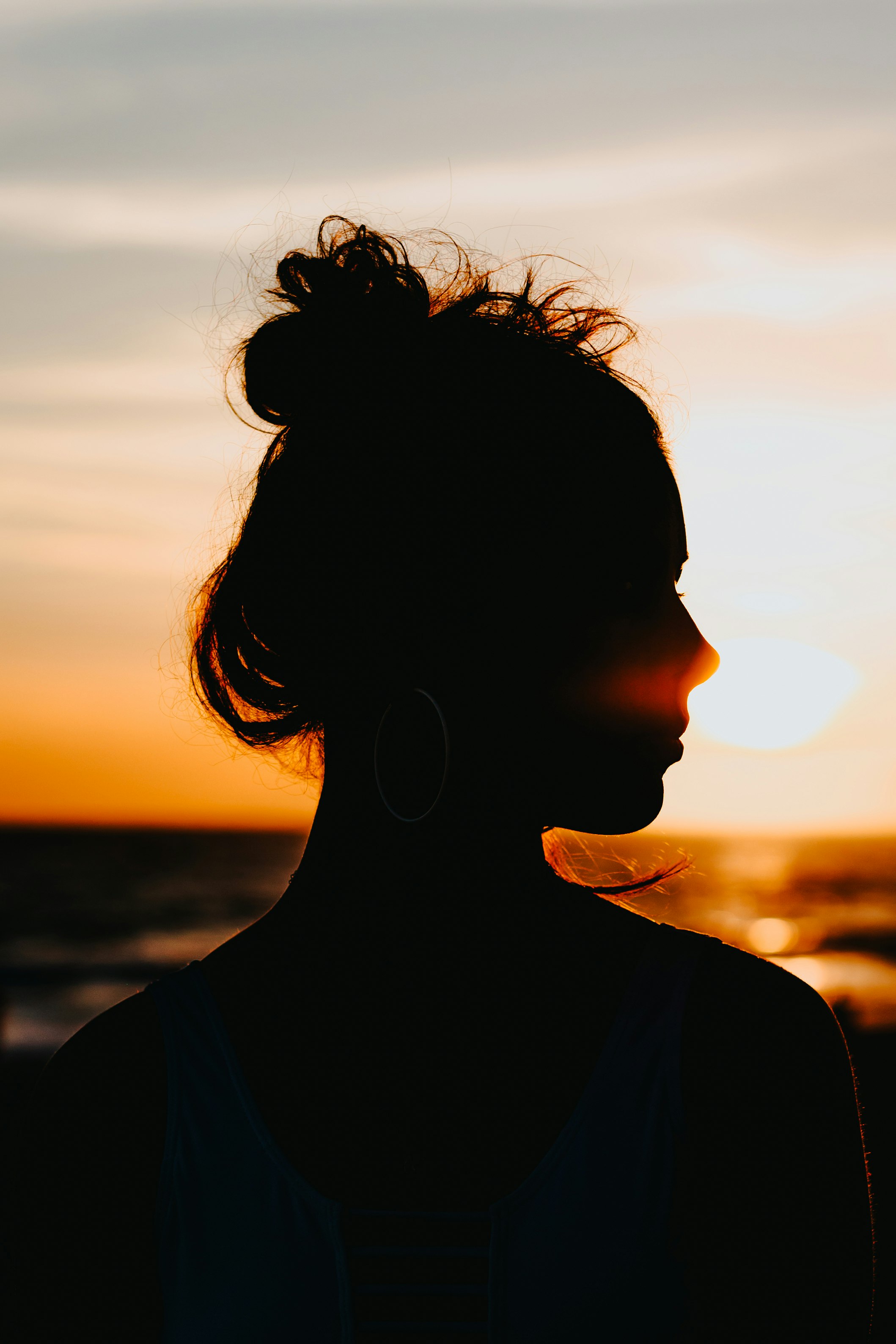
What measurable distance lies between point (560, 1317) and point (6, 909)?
172ft

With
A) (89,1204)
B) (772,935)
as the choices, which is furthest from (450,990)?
(772,935)

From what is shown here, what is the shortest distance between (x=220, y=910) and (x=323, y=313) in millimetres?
48235

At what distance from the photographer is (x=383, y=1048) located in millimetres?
1617

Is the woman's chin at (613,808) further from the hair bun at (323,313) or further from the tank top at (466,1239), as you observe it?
the hair bun at (323,313)

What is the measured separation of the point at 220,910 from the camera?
4794cm

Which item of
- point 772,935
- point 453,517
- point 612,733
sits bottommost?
point 612,733

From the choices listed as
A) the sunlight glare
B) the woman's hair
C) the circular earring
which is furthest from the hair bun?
the sunlight glare

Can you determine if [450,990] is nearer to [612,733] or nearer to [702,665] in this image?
[612,733]

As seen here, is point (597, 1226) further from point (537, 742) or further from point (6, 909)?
point (6, 909)

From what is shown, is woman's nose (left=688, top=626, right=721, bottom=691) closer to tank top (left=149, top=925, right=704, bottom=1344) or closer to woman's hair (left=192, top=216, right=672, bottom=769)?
woman's hair (left=192, top=216, right=672, bottom=769)

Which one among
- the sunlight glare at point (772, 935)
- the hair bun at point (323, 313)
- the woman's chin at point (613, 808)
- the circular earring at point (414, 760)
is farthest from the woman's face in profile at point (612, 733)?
the sunlight glare at point (772, 935)

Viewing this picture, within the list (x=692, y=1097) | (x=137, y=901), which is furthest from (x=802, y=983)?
(x=137, y=901)

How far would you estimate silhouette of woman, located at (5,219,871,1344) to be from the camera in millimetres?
1396

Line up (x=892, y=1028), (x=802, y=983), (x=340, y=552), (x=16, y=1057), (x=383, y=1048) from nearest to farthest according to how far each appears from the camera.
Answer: (x=802, y=983), (x=383, y=1048), (x=340, y=552), (x=16, y=1057), (x=892, y=1028)
